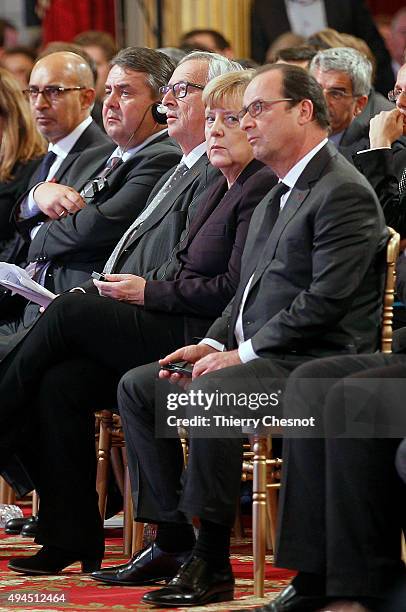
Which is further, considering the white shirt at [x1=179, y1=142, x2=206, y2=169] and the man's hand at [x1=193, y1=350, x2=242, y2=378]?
the white shirt at [x1=179, y1=142, x2=206, y2=169]

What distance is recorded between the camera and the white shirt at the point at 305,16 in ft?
24.2

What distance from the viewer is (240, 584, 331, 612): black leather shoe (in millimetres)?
2899

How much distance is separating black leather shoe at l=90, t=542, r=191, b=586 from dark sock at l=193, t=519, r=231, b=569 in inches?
10.0

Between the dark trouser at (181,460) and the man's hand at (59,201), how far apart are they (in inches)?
46.7

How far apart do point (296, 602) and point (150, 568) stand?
27.0 inches

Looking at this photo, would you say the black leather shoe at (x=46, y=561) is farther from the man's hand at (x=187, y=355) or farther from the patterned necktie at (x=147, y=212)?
the patterned necktie at (x=147, y=212)

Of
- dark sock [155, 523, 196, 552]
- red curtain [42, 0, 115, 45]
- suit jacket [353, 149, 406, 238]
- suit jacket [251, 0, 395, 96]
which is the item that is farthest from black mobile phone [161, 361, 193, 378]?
red curtain [42, 0, 115, 45]

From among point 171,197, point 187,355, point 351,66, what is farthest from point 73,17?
point 187,355

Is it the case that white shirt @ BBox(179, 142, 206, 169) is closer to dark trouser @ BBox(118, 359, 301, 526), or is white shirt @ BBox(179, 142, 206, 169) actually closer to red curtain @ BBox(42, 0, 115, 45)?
dark trouser @ BBox(118, 359, 301, 526)

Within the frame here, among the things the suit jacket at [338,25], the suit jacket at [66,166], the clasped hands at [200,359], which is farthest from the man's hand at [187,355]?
the suit jacket at [338,25]

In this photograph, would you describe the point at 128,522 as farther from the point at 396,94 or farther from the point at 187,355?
the point at 396,94

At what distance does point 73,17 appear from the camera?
30.2 feet

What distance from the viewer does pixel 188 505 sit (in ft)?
10.5

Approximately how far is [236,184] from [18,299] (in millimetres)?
1277
